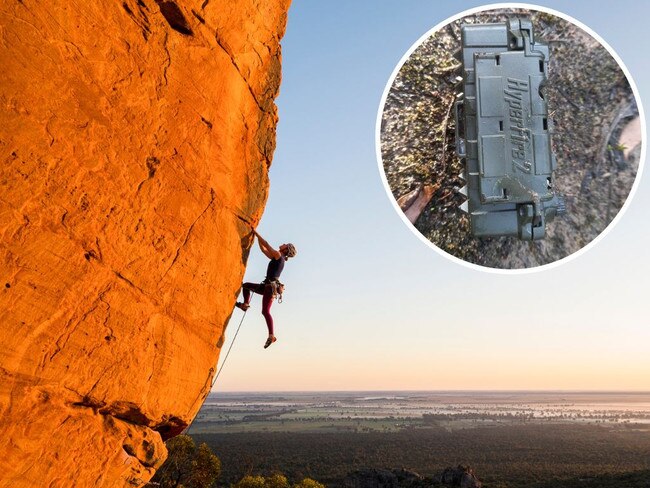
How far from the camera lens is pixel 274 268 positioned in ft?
41.1

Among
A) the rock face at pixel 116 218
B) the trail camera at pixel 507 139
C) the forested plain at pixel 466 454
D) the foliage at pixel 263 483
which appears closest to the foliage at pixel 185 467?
the foliage at pixel 263 483

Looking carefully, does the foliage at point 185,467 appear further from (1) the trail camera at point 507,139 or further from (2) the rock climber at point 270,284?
(1) the trail camera at point 507,139

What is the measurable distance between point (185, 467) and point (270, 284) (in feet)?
102

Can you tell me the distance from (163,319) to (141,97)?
309cm

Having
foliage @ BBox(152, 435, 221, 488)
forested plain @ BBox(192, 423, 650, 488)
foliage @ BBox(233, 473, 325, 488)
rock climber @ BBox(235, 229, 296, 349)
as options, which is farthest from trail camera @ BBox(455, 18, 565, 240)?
forested plain @ BBox(192, 423, 650, 488)

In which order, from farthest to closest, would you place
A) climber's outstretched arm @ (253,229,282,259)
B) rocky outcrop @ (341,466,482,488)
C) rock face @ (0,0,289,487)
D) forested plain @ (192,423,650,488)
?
forested plain @ (192,423,650,488), rocky outcrop @ (341,466,482,488), climber's outstretched arm @ (253,229,282,259), rock face @ (0,0,289,487)

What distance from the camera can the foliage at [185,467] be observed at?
39.1 metres

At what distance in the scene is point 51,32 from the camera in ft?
25.2

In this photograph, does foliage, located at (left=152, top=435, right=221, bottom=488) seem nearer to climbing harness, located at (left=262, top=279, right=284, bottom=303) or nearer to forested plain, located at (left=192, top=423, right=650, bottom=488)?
climbing harness, located at (left=262, top=279, right=284, bottom=303)

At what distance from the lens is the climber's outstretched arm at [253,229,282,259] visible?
12062mm

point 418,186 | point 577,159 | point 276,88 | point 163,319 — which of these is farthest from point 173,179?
point 577,159

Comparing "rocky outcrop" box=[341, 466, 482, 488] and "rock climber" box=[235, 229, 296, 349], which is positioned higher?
"rock climber" box=[235, 229, 296, 349]

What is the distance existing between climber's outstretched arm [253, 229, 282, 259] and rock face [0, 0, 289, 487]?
61 cm

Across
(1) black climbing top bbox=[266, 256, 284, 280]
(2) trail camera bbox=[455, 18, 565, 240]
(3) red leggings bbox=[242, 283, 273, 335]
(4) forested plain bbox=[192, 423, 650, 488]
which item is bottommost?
(4) forested plain bbox=[192, 423, 650, 488]
